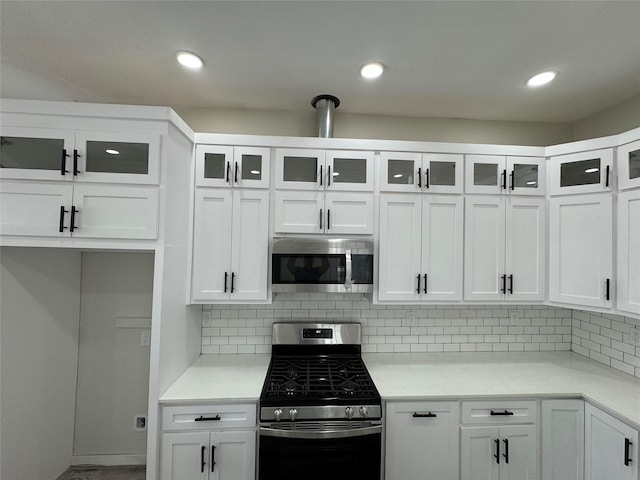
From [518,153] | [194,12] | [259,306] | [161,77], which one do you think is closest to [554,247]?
[518,153]

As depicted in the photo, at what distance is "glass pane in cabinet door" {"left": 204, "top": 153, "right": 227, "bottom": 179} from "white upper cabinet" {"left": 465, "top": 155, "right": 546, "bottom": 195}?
1792 millimetres

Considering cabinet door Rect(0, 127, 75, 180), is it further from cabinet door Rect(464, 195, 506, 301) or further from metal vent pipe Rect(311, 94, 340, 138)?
cabinet door Rect(464, 195, 506, 301)

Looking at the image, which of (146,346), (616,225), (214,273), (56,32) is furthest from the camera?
(146,346)

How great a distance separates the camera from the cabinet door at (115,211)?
1.66 metres

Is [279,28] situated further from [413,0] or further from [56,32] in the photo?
[56,32]

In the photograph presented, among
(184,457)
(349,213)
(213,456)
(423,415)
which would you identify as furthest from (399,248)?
(184,457)

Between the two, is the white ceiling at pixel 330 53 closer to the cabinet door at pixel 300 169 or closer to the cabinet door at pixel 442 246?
the cabinet door at pixel 300 169

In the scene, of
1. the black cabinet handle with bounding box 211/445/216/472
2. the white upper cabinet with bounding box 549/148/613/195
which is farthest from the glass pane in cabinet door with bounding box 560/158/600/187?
the black cabinet handle with bounding box 211/445/216/472

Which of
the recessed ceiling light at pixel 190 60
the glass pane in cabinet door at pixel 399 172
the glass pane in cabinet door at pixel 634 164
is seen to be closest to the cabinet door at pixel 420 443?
the glass pane in cabinet door at pixel 399 172

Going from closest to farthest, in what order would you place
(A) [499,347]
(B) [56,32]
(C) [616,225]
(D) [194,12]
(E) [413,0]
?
(E) [413,0]
(D) [194,12]
(B) [56,32]
(C) [616,225]
(A) [499,347]

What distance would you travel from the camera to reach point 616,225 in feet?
6.34

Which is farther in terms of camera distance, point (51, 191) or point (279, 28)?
point (51, 191)

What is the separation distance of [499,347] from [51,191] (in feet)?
11.2

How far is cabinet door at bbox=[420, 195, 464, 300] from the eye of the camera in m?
2.17
